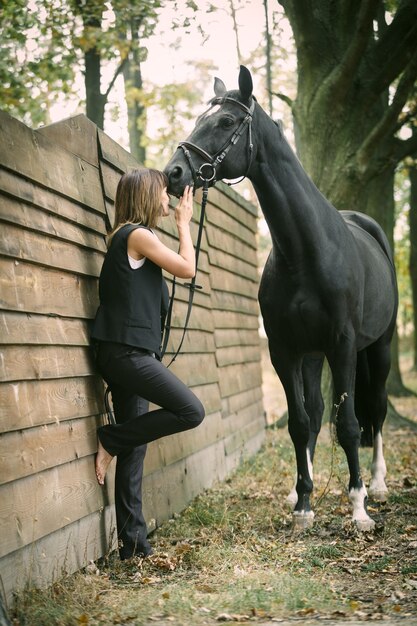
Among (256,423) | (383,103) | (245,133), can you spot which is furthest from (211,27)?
(245,133)

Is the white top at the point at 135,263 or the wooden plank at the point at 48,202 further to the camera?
the white top at the point at 135,263

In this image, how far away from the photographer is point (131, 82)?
1784 cm

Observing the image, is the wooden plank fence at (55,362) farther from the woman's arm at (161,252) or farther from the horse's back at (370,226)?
the horse's back at (370,226)

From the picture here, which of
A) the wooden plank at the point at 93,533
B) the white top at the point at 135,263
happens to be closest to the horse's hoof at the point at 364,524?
the wooden plank at the point at 93,533

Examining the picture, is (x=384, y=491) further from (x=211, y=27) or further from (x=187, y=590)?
(x=211, y=27)

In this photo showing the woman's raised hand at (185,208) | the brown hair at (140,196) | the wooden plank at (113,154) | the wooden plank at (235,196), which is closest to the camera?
the brown hair at (140,196)

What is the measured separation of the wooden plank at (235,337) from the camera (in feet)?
24.8

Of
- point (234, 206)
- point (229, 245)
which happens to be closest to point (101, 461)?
point (229, 245)

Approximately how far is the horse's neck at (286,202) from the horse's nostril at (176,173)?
696mm

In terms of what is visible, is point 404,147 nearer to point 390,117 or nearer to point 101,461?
point 390,117

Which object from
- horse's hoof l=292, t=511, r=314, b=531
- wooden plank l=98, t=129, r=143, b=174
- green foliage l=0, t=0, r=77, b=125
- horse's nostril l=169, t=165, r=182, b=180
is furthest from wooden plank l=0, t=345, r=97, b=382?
green foliage l=0, t=0, r=77, b=125

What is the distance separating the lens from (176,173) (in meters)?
4.27

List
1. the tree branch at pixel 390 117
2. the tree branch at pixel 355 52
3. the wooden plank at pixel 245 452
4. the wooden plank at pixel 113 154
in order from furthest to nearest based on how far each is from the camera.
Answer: the tree branch at pixel 390 117 → the tree branch at pixel 355 52 → the wooden plank at pixel 245 452 → the wooden plank at pixel 113 154

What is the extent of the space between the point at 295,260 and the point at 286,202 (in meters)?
0.39
